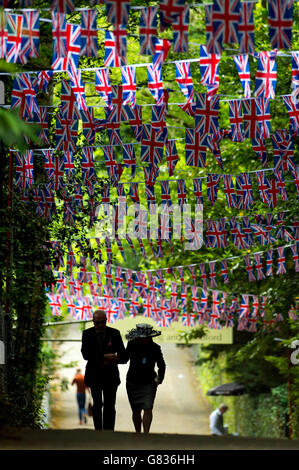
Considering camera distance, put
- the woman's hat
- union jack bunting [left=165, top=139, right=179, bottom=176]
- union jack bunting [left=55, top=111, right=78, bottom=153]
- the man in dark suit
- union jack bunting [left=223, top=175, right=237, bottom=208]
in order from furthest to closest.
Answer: union jack bunting [left=223, top=175, right=237, bottom=208] < union jack bunting [left=165, top=139, right=179, bottom=176] < union jack bunting [left=55, top=111, right=78, bottom=153] < the woman's hat < the man in dark suit

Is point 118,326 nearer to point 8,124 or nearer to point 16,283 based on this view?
point 16,283

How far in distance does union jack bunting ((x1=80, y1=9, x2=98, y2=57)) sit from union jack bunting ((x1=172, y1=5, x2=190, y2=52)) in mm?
872

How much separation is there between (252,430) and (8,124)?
29.7 meters

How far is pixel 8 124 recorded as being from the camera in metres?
5.95

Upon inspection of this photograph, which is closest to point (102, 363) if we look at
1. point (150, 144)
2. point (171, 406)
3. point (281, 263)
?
point (150, 144)

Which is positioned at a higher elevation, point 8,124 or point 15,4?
point 15,4

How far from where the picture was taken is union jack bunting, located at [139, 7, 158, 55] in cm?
1103

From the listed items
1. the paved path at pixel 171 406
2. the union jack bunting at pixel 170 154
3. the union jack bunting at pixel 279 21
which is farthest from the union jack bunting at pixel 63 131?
the paved path at pixel 171 406

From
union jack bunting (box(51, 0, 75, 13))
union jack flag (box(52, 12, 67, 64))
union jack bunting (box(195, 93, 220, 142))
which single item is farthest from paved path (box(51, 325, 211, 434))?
union jack bunting (box(51, 0, 75, 13))

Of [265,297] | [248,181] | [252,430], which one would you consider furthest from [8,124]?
[252,430]

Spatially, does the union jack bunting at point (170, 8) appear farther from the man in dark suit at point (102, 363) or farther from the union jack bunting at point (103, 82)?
the union jack bunting at point (103, 82)

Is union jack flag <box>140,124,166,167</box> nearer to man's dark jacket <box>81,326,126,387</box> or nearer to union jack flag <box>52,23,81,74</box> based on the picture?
union jack flag <box>52,23,81,74</box>
